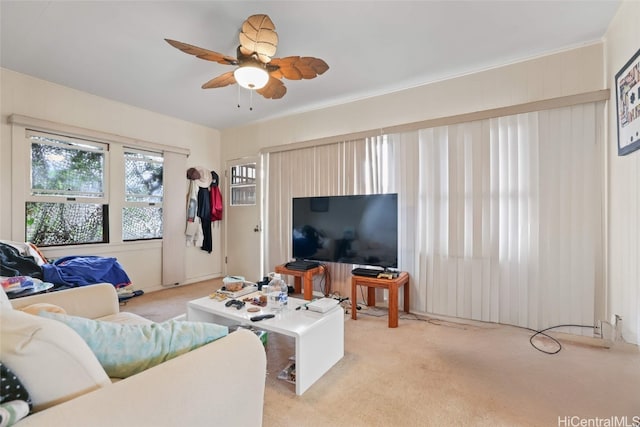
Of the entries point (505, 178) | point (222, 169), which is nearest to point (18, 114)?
point (222, 169)

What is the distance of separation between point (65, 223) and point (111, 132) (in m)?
1.22

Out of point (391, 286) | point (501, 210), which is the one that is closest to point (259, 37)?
point (391, 286)

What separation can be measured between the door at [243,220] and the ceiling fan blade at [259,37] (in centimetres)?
241

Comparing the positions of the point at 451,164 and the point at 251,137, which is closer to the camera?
the point at 451,164

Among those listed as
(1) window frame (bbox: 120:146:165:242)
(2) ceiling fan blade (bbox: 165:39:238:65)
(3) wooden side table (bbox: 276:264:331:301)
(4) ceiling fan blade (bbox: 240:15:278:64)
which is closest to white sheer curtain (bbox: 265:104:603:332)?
(3) wooden side table (bbox: 276:264:331:301)

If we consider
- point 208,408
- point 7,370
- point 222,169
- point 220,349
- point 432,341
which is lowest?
point 432,341

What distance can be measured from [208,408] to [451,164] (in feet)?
9.39

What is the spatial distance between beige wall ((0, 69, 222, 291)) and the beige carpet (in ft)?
8.44

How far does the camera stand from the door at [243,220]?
4.45 meters

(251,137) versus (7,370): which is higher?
(251,137)

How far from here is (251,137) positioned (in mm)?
4535

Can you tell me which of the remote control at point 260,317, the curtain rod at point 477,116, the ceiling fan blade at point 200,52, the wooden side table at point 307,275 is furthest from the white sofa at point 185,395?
the curtain rod at point 477,116

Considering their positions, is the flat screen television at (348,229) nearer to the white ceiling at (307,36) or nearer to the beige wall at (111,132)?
the white ceiling at (307,36)

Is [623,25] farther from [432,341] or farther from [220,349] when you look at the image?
[220,349]
